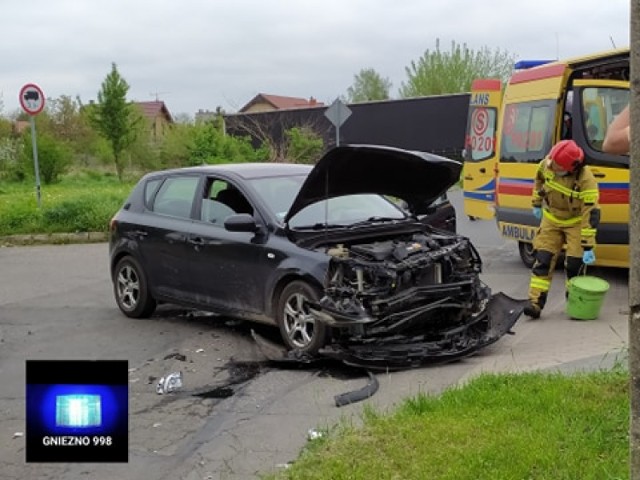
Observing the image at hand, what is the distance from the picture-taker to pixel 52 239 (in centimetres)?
1716

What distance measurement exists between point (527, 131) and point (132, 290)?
542 centimetres

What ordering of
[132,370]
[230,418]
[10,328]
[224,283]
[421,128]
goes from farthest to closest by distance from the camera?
1. [421,128]
2. [10,328]
3. [224,283]
4. [132,370]
5. [230,418]

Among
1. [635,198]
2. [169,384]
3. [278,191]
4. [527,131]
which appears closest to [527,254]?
[527,131]

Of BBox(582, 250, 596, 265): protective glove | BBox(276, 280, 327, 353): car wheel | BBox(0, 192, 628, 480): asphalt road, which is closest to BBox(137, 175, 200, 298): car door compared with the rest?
BBox(0, 192, 628, 480): asphalt road

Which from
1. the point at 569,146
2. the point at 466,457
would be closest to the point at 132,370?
the point at 466,457

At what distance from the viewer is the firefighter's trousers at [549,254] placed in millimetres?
8234

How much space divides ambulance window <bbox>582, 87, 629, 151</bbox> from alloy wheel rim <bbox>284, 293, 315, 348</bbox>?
4.72 metres

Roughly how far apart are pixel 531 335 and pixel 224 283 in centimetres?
286

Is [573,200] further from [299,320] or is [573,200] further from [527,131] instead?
[299,320]

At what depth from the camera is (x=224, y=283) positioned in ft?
25.4

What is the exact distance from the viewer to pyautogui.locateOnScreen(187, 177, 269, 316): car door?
7391mm

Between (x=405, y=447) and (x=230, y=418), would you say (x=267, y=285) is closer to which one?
(x=230, y=418)

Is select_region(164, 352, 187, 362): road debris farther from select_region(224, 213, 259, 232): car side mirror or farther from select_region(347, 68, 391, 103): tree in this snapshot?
select_region(347, 68, 391, 103): tree

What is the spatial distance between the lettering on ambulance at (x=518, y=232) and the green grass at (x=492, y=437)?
532 centimetres
